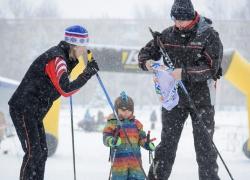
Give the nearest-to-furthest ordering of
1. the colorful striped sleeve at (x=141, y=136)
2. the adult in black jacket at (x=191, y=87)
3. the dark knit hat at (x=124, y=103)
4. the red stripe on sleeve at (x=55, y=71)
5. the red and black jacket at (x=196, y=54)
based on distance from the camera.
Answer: the red stripe on sleeve at (x=55, y=71), the red and black jacket at (x=196, y=54), the adult in black jacket at (x=191, y=87), the colorful striped sleeve at (x=141, y=136), the dark knit hat at (x=124, y=103)

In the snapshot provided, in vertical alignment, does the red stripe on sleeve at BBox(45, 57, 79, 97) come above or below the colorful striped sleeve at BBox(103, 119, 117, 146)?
above

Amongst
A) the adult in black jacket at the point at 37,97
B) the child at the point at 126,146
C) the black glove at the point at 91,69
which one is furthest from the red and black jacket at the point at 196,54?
the child at the point at 126,146

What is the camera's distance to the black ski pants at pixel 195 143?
4.24 metres

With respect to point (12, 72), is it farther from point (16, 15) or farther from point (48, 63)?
point (48, 63)

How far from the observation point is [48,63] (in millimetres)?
4020

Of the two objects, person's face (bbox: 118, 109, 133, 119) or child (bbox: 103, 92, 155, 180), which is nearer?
child (bbox: 103, 92, 155, 180)

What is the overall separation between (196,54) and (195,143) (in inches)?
31.7

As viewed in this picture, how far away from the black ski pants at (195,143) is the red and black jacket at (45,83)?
88cm

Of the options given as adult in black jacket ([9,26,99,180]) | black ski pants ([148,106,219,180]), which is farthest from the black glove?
black ski pants ([148,106,219,180])

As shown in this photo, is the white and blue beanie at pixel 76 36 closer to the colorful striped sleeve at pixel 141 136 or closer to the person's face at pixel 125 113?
the person's face at pixel 125 113

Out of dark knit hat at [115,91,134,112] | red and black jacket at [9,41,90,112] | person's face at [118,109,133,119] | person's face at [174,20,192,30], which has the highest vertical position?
person's face at [174,20,192,30]

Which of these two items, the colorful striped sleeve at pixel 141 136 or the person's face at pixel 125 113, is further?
the person's face at pixel 125 113

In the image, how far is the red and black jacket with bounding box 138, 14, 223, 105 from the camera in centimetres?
409

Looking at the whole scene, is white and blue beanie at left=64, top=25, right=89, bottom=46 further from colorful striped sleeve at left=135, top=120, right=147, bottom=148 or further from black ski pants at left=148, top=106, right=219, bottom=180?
colorful striped sleeve at left=135, top=120, right=147, bottom=148
